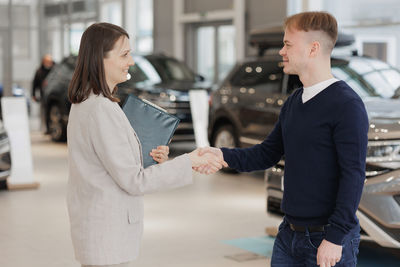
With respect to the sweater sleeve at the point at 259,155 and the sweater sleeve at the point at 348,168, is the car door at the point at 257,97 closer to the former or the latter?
the sweater sleeve at the point at 259,155

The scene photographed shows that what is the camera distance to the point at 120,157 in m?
2.74

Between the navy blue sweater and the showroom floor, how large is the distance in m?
2.32

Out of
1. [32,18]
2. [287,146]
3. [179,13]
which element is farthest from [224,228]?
[32,18]

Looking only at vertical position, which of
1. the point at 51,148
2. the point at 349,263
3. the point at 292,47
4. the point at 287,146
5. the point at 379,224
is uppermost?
the point at 292,47

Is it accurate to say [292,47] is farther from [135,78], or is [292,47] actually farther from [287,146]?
[135,78]

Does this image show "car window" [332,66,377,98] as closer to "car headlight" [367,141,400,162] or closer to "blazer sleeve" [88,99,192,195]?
"car headlight" [367,141,400,162]

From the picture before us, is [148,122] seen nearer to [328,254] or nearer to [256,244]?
[328,254]

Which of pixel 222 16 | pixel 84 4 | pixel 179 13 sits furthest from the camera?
pixel 84 4

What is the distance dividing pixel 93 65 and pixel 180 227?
13.9 feet

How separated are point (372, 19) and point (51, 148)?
21.1 feet

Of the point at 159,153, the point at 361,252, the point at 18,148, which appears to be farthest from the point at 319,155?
the point at 18,148

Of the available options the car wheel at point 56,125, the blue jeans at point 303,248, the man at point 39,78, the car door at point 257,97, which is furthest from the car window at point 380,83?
the man at point 39,78

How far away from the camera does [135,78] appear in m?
12.9

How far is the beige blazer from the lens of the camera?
2754 mm
